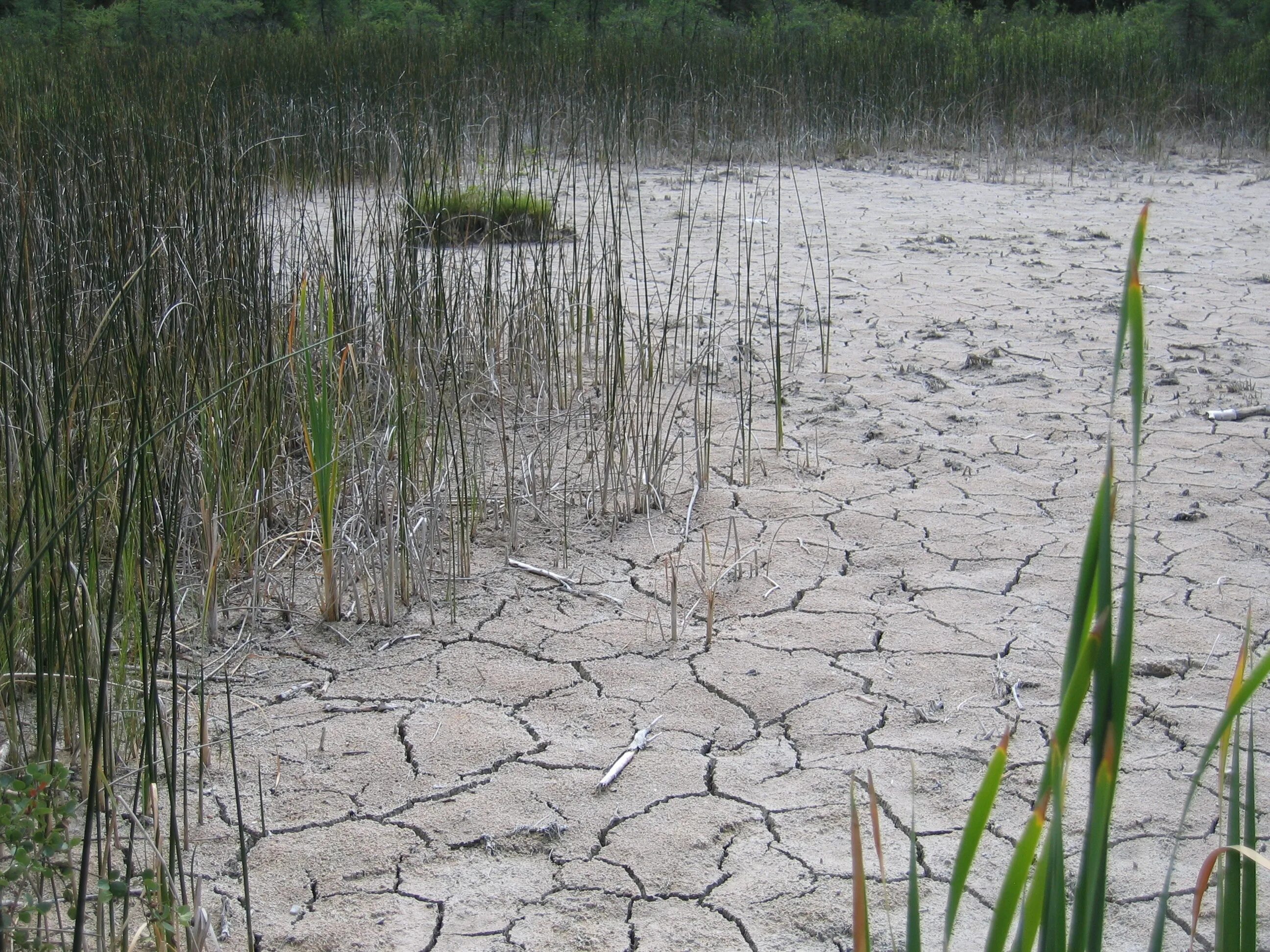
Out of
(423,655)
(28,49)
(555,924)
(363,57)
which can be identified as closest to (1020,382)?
(423,655)

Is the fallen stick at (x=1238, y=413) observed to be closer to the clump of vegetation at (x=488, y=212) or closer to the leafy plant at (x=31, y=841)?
the clump of vegetation at (x=488, y=212)

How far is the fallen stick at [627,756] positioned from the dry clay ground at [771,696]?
1 cm

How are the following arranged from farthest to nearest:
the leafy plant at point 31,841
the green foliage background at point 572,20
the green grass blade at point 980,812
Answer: the green foliage background at point 572,20 < the leafy plant at point 31,841 < the green grass blade at point 980,812

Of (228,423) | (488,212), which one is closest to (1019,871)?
(228,423)

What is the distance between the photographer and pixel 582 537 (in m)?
2.41

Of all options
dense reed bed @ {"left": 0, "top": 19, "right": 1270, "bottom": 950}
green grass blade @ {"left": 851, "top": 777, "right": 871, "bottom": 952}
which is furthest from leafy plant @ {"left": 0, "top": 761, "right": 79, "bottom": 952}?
green grass blade @ {"left": 851, "top": 777, "right": 871, "bottom": 952}

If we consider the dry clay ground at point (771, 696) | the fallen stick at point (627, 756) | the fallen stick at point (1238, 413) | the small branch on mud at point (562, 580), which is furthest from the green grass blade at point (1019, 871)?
the fallen stick at point (1238, 413)

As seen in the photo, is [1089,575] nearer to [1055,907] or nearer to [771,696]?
[1055,907]

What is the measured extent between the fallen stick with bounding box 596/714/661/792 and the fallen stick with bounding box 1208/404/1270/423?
6.85 feet

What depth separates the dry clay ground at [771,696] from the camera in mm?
1394

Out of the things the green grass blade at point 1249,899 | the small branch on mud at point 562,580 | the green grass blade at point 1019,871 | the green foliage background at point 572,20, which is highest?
the green foliage background at point 572,20

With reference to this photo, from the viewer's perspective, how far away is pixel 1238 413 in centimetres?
305

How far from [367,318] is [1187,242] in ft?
13.0

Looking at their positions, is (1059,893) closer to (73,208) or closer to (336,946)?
(336,946)
